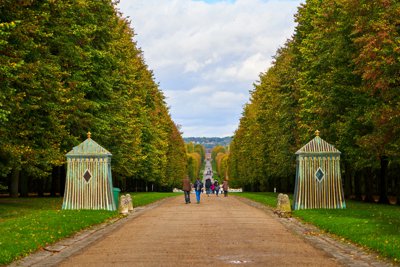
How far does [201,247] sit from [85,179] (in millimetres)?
13640

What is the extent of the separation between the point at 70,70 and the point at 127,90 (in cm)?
1434

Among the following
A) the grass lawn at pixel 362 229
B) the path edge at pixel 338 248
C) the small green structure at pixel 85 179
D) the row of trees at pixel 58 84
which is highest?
the row of trees at pixel 58 84

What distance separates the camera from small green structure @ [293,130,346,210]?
28328 mm

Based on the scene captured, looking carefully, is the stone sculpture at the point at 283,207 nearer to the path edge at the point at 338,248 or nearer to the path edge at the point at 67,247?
the path edge at the point at 338,248

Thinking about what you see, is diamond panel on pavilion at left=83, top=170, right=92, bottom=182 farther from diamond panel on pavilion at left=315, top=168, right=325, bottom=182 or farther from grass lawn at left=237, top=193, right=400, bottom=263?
diamond panel on pavilion at left=315, top=168, right=325, bottom=182

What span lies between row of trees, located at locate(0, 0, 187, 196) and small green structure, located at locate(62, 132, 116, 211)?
2170 millimetres

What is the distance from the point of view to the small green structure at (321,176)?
2833cm

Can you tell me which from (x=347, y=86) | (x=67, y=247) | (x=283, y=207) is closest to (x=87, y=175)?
(x=283, y=207)

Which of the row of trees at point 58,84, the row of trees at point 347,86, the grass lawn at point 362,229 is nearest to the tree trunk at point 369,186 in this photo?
the row of trees at point 347,86

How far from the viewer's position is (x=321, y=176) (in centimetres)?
2833

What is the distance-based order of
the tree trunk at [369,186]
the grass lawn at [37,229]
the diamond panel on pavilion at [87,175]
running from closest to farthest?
the grass lawn at [37,229]
the diamond panel on pavilion at [87,175]
the tree trunk at [369,186]

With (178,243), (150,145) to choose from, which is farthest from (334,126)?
(150,145)

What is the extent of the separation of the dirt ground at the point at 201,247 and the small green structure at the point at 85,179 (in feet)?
Result: 19.0

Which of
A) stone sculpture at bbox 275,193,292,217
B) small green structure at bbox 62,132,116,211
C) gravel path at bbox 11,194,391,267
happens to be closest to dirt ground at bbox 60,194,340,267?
gravel path at bbox 11,194,391,267
